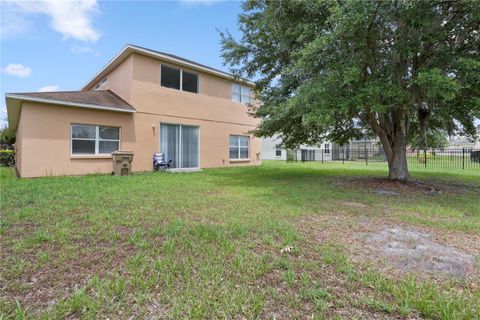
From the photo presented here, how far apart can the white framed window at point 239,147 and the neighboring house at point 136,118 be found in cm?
6

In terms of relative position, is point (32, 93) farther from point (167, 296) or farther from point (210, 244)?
point (167, 296)

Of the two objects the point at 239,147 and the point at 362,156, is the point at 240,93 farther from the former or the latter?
the point at 362,156

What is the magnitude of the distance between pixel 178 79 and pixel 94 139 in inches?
201

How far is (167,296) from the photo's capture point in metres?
2.29

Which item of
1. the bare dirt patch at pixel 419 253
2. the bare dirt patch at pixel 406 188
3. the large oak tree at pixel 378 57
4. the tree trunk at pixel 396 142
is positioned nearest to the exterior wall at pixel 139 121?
the large oak tree at pixel 378 57

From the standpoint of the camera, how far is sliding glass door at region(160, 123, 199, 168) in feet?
43.5

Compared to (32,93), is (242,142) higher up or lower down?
lower down

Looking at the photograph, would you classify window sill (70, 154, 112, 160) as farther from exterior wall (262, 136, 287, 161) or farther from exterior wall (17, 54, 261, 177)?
exterior wall (262, 136, 287, 161)

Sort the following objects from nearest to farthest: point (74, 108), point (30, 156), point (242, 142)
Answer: point (30, 156)
point (74, 108)
point (242, 142)

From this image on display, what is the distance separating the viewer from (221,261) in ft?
9.64

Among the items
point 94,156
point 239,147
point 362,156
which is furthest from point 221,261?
point 362,156

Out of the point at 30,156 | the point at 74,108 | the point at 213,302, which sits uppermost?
the point at 74,108

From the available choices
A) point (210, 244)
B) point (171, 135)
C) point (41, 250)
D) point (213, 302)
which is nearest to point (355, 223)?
point (210, 244)

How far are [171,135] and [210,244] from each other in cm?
1082
